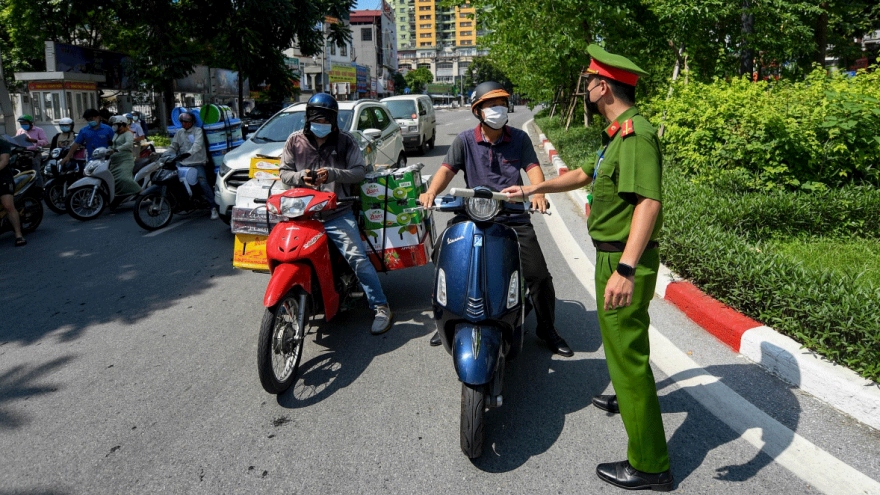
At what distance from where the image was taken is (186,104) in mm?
33719

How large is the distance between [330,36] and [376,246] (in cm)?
2473

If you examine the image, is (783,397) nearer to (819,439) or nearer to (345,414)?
(819,439)

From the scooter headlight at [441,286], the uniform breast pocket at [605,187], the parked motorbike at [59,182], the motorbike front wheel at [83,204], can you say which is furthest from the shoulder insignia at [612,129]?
the parked motorbike at [59,182]

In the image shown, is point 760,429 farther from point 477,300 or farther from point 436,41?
point 436,41

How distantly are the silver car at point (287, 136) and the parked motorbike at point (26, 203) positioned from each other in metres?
2.49

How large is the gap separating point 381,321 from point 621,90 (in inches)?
103

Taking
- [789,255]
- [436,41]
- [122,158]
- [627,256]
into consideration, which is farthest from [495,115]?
[436,41]

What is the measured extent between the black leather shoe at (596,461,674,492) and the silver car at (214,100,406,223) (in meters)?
4.17

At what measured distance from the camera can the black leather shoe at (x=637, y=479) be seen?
9.29ft

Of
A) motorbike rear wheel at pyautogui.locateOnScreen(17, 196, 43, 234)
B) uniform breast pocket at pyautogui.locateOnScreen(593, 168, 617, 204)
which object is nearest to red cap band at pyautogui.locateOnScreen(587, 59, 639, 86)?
uniform breast pocket at pyautogui.locateOnScreen(593, 168, 617, 204)

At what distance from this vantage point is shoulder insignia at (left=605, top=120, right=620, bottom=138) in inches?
108

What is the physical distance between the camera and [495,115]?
12.5 ft

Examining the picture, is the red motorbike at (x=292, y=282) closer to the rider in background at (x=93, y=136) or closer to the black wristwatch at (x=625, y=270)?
the black wristwatch at (x=625, y=270)

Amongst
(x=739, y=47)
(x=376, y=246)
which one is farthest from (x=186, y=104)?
(x=376, y=246)
